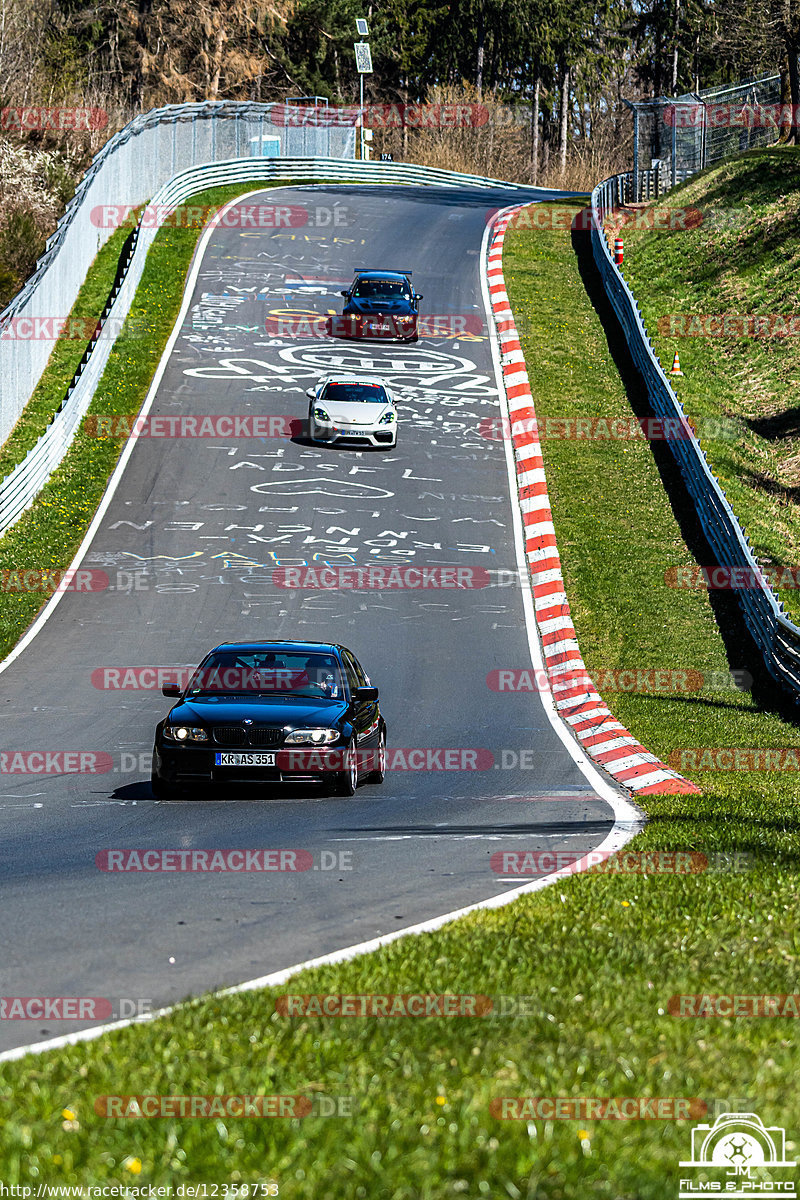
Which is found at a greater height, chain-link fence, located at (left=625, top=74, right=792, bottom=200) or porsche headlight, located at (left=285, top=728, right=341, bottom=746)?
chain-link fence, located at (left=625, top=74, right=792, bottom=200)

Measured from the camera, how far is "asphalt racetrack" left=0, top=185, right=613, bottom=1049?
8359 millimetres

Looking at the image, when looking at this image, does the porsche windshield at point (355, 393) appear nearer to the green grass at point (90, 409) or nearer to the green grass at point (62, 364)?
the green grass at point (90, 409)

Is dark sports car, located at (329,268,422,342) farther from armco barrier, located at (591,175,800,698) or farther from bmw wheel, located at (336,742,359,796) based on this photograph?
bmw wheel, located at (336,742,359,796)

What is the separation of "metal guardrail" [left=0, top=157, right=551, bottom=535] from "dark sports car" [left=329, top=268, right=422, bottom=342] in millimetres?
6372

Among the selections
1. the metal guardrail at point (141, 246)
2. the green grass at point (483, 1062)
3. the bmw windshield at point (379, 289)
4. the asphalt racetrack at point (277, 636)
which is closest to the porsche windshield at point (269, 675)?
the asphalt racetrack at point (277, 636)

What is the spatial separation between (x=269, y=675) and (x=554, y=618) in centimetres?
986

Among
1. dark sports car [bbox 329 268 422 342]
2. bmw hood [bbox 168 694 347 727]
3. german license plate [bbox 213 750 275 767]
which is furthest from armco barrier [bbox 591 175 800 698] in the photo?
german license plate [bbox 213 750 275 767]

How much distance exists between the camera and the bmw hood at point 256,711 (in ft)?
42.4

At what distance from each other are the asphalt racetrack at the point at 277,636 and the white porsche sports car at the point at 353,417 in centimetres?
46

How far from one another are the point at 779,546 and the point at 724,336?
1621 centimetres

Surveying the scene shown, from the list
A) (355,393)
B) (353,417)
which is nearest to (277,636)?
(353,417)

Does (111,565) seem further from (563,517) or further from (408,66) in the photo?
(408,66)

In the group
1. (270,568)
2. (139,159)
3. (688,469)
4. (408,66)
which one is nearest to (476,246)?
(139,159)

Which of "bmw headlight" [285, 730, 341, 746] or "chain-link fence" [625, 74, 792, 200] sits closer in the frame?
"bmw headlight" [285, 730, 341, 746]
